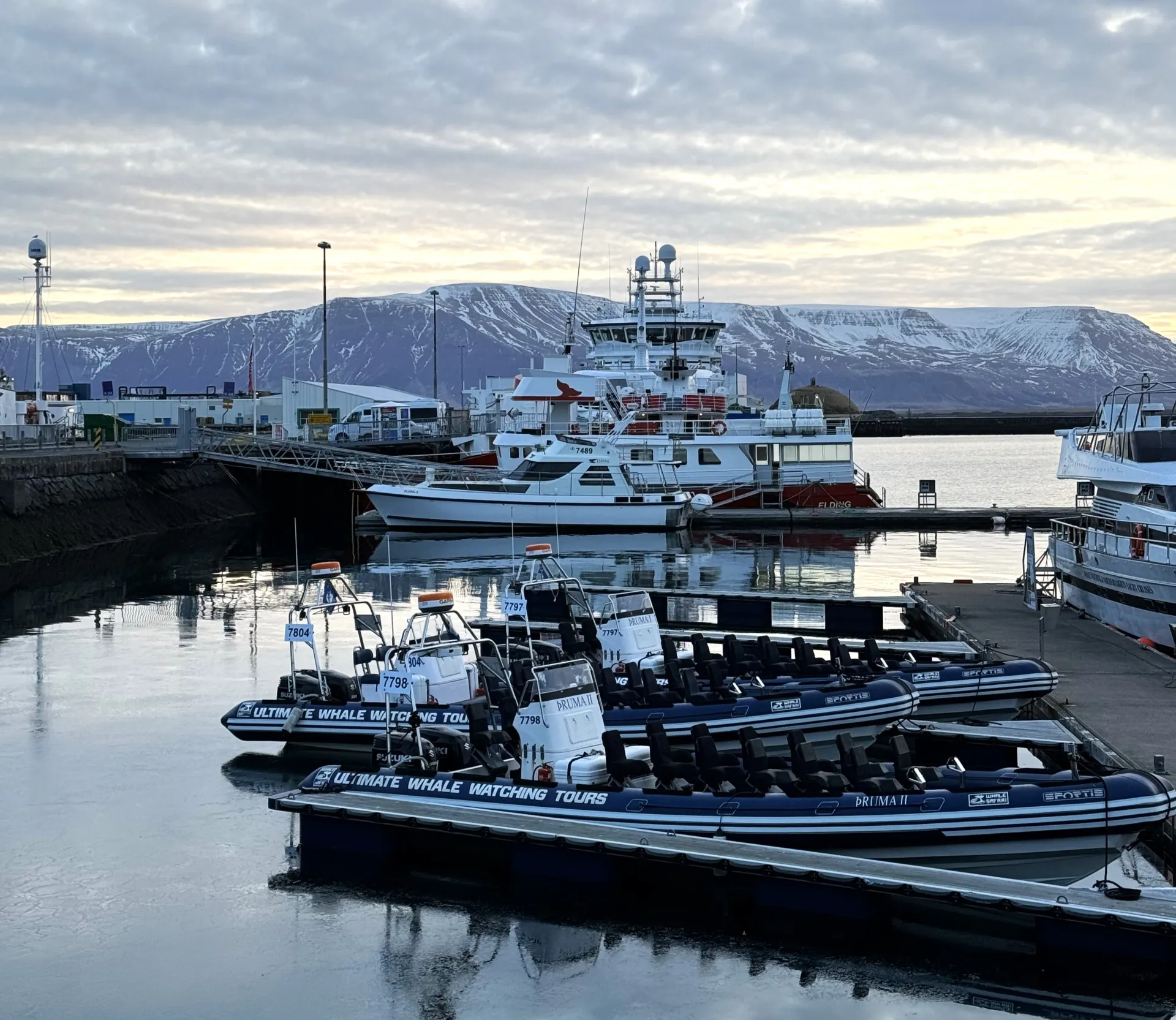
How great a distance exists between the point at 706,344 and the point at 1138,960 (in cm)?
5604

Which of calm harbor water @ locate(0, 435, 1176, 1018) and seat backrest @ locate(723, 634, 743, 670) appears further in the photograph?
seat backrest @ locate(723, 634, 743, 670)

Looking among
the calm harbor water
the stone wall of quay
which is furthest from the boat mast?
the calm harbor water

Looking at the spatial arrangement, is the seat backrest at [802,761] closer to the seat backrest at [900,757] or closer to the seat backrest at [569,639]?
the seat backrest at [900,757]

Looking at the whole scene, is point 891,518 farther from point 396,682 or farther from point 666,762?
point 666,762

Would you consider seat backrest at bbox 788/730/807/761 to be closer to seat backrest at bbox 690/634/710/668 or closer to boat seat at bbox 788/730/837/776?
boat seat at bbox 788/730/837/776

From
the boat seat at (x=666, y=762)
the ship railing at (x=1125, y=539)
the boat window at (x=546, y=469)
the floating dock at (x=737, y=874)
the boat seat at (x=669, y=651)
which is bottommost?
the floating dock at (x=737, y=874)

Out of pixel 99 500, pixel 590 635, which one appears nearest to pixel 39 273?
pixel 99 500

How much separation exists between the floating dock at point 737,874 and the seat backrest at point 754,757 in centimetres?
143

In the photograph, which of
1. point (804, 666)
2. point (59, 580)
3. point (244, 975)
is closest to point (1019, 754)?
point (804, 666)

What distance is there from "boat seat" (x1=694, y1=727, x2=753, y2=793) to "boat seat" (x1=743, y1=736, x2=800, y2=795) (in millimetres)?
104

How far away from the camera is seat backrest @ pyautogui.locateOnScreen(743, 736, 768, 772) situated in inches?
644

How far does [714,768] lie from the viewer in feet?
53.5

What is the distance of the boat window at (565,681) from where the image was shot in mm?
16984

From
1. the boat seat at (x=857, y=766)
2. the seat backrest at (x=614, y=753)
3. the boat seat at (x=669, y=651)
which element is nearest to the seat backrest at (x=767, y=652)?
the boat seat at (x=669, y=651)
